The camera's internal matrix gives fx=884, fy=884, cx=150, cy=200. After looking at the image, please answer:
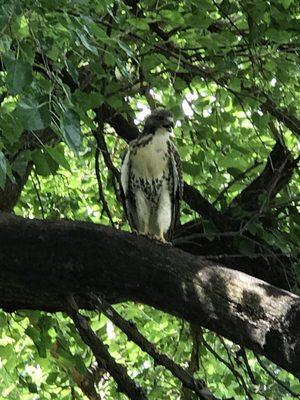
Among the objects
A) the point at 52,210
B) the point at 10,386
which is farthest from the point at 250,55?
the point at 10,386

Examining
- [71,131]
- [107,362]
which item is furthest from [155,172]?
[71,131]

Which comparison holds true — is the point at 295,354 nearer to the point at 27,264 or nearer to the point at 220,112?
the point at 27,264

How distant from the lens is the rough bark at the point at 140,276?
320 centimetres

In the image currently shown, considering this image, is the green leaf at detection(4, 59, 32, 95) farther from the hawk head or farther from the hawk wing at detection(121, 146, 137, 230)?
the hawk wing at detection(121, 146, 137, 230)

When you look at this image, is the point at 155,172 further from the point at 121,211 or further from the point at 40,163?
the point at 40,163

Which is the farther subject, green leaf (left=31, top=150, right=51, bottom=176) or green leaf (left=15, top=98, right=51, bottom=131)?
green leaf (left=31, top=150, right=51, bottom=176)

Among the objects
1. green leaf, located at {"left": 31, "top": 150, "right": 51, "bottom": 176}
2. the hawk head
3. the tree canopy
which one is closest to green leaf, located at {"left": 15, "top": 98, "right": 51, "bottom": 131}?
the tree canopy

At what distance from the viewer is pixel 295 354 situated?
3.11m

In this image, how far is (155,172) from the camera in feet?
17.5

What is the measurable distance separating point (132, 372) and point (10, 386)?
1031 millimetres

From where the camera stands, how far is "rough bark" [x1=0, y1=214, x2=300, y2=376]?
10.5 ft

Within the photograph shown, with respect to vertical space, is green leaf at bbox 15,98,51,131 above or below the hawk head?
below

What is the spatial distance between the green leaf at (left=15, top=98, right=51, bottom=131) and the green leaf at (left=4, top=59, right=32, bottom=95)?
0.15ft

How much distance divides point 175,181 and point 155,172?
166mm
